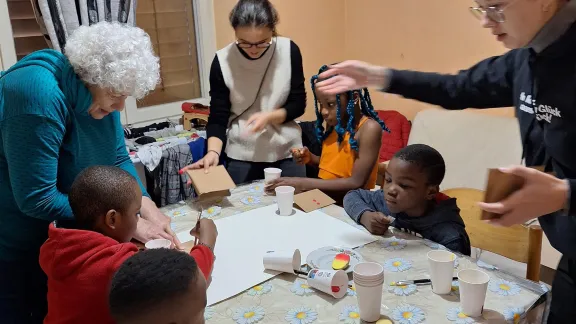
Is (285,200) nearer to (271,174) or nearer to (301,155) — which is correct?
(271,174)

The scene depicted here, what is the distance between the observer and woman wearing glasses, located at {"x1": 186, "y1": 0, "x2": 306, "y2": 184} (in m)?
2.42

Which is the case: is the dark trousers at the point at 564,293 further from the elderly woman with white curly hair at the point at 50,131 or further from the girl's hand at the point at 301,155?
the girl's hand at the point at 301,155

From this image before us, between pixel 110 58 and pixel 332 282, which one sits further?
pixel 110 58

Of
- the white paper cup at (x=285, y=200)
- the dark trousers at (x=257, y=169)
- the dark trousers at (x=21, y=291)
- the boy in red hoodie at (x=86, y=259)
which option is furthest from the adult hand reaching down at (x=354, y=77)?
the dark trousers at (x=21, y=291)

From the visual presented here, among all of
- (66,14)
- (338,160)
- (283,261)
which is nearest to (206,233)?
(283,261)

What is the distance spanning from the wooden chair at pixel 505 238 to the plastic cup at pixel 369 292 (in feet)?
1.78

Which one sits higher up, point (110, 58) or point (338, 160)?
point (110, 58)

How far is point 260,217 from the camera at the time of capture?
73.0 inches

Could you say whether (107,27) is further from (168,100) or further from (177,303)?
(168,100)

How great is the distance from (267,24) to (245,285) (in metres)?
1.34

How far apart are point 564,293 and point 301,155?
137cm

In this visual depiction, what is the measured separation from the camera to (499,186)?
3.46ft

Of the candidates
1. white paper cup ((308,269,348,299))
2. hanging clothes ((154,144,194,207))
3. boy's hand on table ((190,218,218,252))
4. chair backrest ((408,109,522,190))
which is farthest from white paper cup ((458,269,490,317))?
hanging clothes ((154,144,194,207))

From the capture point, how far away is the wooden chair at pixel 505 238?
1607mm
